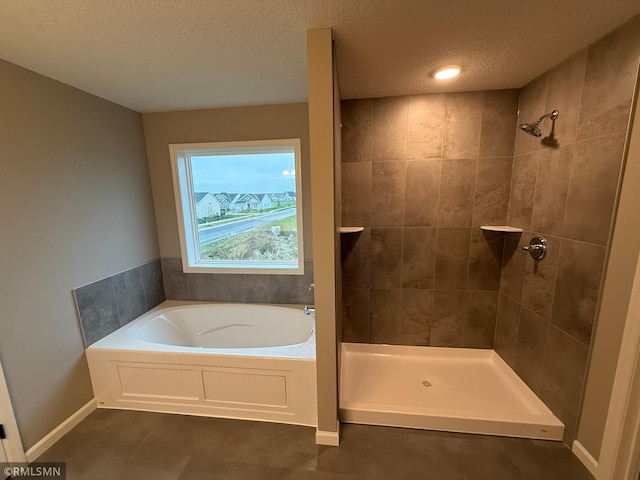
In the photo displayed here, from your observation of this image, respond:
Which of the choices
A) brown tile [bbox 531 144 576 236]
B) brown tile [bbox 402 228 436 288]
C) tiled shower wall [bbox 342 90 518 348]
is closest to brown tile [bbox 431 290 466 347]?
tiled shower wall [bbox 342 90 518 348]

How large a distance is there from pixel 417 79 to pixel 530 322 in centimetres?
187

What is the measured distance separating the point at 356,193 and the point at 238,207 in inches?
45.7

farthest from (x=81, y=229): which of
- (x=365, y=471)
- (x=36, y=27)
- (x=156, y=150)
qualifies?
(x=365, y=471)

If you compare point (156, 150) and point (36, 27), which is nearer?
point (36, 27)

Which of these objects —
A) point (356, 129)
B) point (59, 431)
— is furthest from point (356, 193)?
point (59, 431)

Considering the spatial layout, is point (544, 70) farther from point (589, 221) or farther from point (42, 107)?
point (42, 107)

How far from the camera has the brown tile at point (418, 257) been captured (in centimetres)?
228

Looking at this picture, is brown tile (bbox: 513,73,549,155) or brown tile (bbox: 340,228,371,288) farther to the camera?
brown tile (bbox: 340,228,371,288)

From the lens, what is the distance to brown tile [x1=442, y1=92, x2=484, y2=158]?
2.06 meters

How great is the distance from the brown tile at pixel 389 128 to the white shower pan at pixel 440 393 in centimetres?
174

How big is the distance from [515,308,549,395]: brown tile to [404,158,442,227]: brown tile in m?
0.95

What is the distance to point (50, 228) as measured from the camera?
5.48ft

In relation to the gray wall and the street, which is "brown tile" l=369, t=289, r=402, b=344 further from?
the gray wall

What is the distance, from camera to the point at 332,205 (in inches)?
53.4
